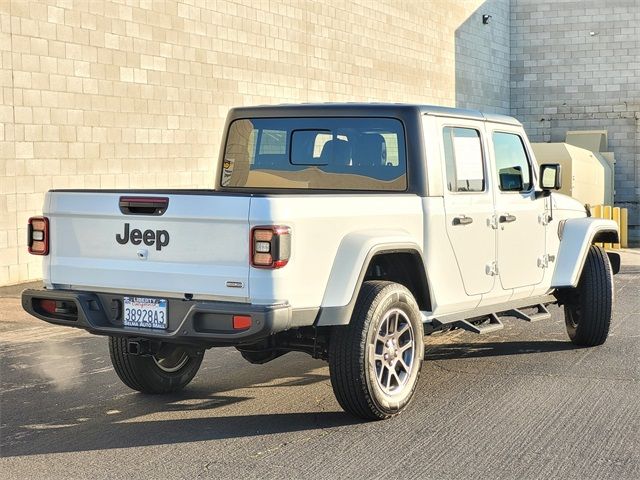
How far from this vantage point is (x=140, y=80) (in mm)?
14602

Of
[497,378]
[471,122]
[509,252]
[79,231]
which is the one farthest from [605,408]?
[79,231]

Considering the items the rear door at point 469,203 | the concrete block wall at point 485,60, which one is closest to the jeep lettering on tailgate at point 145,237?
the rear door at point 469,203

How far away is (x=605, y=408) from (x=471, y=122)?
232cm

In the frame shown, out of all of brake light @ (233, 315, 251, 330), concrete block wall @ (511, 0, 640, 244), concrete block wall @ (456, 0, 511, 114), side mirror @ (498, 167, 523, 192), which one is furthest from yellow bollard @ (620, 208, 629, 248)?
brake light @ (233, 315, 251, 330)

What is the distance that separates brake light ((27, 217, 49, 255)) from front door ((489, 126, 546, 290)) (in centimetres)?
331

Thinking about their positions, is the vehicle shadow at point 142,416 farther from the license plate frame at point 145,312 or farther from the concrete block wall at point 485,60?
the concrete block wall at point 485,60

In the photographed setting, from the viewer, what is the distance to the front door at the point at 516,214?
771cm

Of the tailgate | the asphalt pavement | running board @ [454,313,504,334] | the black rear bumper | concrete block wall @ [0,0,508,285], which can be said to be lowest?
the asphalt pavement

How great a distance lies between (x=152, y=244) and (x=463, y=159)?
2.54 metres

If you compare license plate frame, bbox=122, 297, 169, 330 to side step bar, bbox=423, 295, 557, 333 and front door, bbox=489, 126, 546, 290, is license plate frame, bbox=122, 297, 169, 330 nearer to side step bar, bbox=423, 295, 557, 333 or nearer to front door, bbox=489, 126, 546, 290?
side step bar, bbox=423, 295, 557, 333

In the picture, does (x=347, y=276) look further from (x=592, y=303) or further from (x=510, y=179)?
(x=592, y=303)

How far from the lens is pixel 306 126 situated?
7312 millimetres

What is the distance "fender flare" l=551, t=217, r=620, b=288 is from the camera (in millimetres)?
8492

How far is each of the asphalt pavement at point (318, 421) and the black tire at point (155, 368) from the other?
106mm
